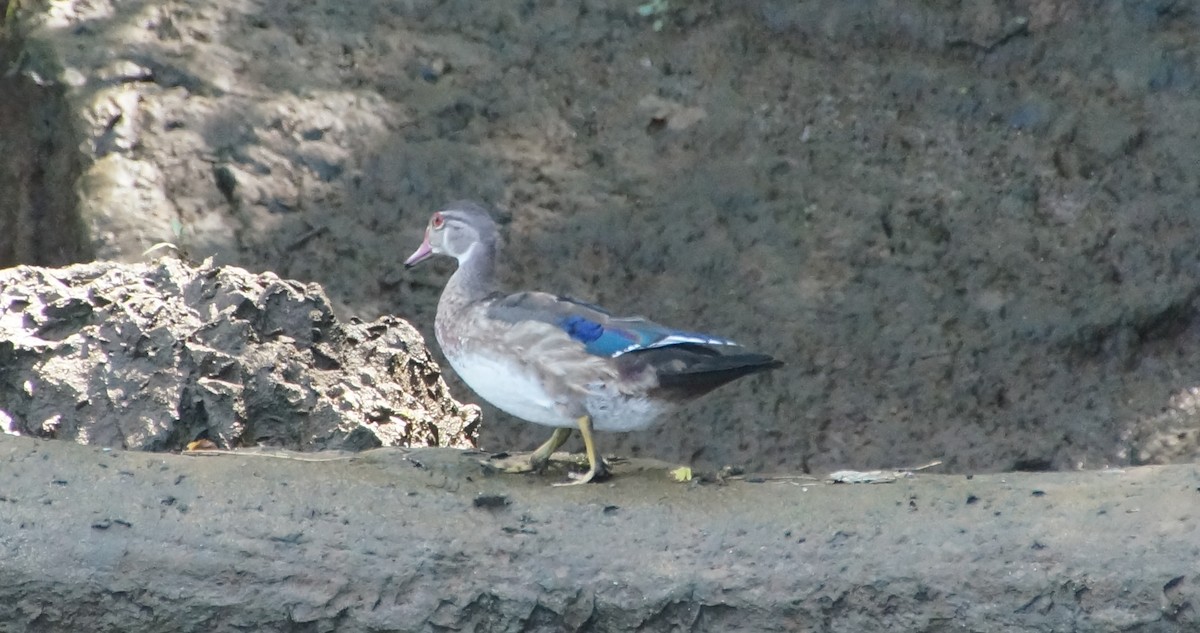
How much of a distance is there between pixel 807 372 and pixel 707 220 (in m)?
0.91

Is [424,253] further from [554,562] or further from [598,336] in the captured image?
[554,562]

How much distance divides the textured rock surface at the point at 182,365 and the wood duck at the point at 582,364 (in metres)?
0.50

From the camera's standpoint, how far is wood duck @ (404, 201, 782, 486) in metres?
4.63

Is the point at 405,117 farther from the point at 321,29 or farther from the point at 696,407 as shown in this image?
the point at 696,407

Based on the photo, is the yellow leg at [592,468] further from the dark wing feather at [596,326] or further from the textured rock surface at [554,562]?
the textured rock surface at [554,562]

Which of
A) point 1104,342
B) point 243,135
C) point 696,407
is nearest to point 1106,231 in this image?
point 1104,342

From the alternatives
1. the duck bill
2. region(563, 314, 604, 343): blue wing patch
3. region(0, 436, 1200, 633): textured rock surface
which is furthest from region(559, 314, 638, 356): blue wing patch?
the duck bill

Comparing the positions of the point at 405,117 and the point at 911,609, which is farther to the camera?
the point at 405,117

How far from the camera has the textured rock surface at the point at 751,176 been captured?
7.31 metres

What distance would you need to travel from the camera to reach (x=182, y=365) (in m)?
4.95

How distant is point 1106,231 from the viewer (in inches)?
304

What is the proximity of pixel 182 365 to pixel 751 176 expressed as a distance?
3632 millimetres

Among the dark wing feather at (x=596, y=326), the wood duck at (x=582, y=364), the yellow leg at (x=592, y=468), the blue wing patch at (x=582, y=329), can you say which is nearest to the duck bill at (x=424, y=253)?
the wood duck at (x=582, y=364)

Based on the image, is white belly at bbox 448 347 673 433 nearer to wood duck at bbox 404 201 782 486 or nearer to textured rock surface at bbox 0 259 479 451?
wood duck at bbox 404 201 782 486
